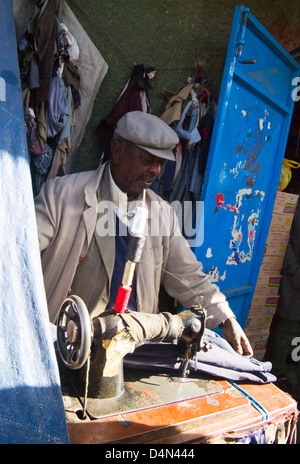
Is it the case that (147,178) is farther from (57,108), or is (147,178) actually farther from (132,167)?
(57,108)

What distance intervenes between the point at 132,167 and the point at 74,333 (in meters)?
1.17

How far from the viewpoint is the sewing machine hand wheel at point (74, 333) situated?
48.5 inches

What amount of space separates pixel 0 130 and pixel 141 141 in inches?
37.7

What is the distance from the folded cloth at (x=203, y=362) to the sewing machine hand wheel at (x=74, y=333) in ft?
1.15

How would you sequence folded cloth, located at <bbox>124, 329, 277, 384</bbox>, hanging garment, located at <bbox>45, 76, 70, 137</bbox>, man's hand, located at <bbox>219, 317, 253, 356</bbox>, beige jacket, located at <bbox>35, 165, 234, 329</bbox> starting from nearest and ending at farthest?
folded cloth, located at <bbox>124, 329, 277, 384</bbox>
man's hand, located at <bbox>219, 317, 253, 356</bbox>
beige jacket, located at <bbox>35, 165, 234, 329</bbox>
hanging garment, located at <bbox>45, 76, 70, 137</bbox>

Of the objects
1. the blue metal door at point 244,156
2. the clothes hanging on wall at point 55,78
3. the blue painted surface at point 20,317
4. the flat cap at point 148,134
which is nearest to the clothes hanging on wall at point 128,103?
the clothes hanging on wall at point 55,78

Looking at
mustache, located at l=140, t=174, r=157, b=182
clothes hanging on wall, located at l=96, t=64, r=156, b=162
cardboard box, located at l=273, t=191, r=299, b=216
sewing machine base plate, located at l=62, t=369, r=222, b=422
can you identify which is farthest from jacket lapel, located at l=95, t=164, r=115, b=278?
cardboard box, located at l=273, t=191, r=299, b=216

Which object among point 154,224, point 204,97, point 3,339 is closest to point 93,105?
point 204,97

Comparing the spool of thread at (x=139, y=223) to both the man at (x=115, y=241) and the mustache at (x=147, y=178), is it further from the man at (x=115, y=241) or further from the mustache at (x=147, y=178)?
the mustache at (x=147, y=178)

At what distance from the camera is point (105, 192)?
2.22 meters

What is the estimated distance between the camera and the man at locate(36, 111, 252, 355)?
2.04 meters

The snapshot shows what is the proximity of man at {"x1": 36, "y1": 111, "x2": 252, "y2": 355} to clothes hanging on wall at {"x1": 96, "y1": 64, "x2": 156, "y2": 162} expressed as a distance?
70 cm

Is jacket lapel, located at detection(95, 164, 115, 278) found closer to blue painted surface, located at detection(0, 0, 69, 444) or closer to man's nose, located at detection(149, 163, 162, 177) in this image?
man's nose, located at detection(149, 163, 162, 177)
